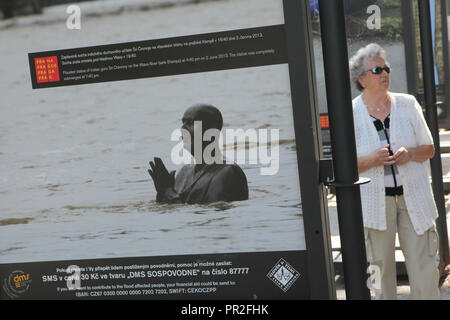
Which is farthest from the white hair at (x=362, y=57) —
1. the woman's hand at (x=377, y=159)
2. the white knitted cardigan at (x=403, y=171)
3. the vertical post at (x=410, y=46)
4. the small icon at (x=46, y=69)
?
the vertical post at (x=410, y=46)

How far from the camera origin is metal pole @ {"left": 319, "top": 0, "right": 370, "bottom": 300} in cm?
198

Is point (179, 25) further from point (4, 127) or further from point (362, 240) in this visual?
point (362, 240)

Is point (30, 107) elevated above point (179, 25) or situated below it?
below

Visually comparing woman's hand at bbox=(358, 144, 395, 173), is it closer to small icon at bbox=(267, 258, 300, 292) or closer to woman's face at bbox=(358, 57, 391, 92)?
woman's face at bbox=(358, 57, 391, 92)

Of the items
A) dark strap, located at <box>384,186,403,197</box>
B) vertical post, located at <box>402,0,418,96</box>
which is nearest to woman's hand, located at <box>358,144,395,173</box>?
dark strap, located at <box>384,186,403,197</box>

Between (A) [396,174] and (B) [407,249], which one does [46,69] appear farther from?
(B) [407,249]

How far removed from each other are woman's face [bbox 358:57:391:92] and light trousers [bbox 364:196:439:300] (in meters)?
0.62

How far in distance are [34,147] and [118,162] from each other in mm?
320

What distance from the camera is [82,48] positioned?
2.29 m

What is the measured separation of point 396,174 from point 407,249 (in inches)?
17.0

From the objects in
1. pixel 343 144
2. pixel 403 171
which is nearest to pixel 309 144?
pixel 343 144

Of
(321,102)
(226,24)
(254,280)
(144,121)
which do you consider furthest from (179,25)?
(321,102)

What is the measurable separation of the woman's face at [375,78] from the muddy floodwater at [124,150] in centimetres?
172
